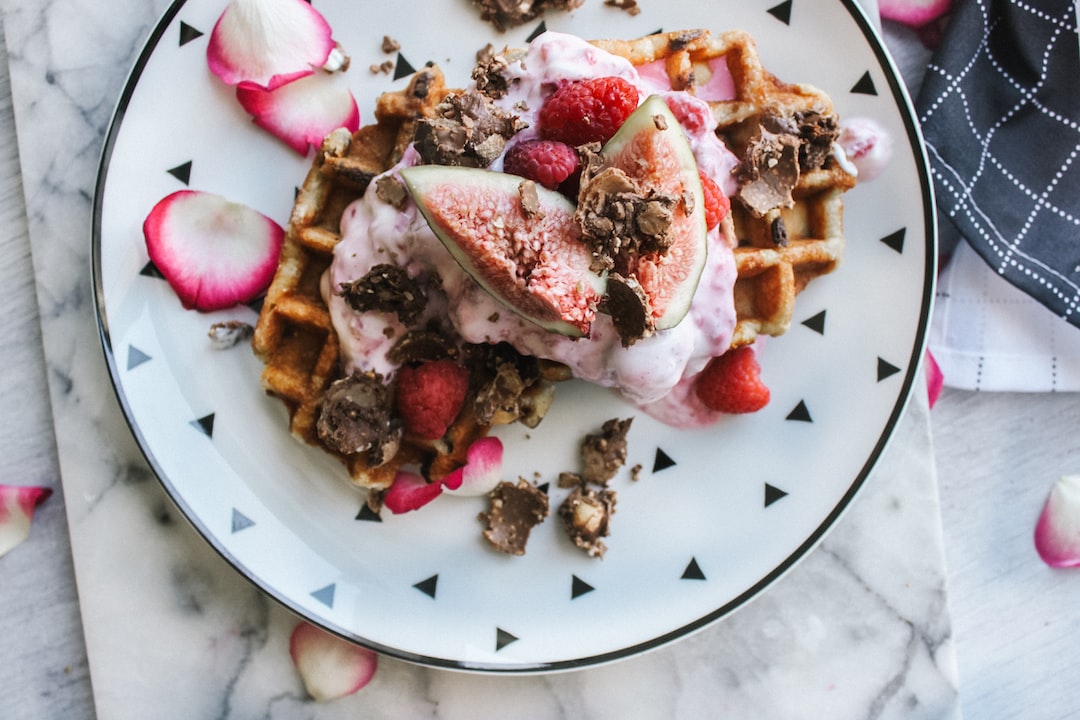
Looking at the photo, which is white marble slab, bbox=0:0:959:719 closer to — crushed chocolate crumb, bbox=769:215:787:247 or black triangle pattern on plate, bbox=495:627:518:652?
black triangle pattern on plate, bbox=495:627:518:652

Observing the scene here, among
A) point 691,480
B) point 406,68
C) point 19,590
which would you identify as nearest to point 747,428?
point 691,480

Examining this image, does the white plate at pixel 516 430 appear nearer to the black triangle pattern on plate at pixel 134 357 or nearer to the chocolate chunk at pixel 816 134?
the black triangle pattern on plate at pixel 134 357

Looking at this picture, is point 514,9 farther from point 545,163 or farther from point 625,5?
point 545,163

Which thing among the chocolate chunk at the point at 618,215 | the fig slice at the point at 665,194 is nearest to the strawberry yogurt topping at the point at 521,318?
the fig slice at the point at 665,194

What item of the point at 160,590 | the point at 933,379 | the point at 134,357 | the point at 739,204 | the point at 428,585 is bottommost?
the point at 160,590

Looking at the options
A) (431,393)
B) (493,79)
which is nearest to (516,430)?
(431,393)

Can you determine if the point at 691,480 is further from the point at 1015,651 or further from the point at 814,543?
the point at 1015,651

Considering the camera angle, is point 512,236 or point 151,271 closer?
point 512,236
